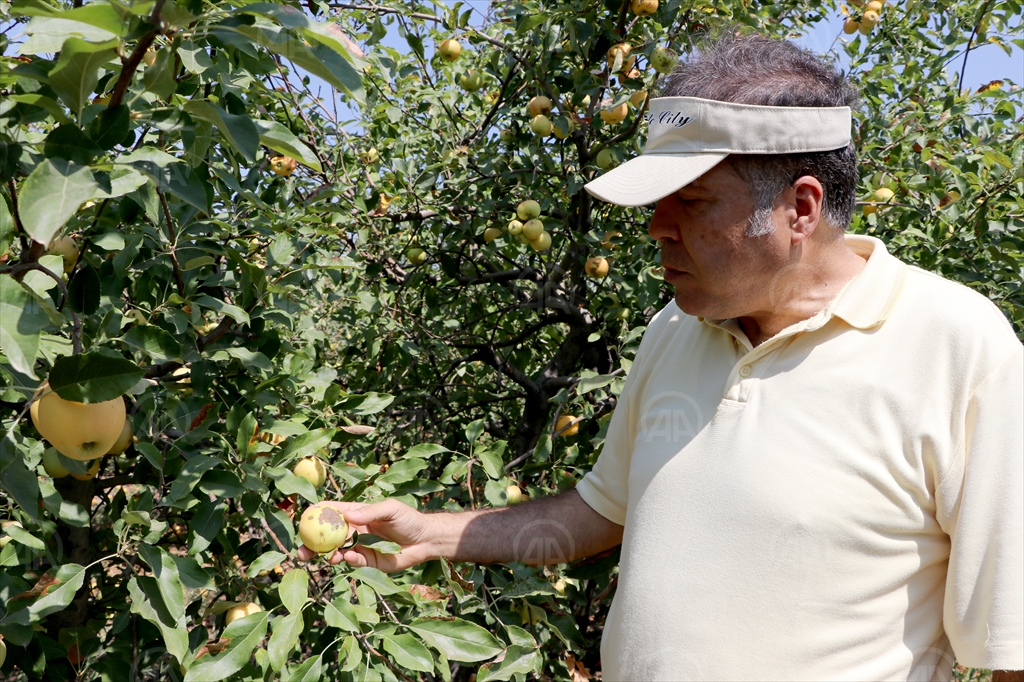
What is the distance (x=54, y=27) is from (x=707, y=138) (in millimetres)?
956

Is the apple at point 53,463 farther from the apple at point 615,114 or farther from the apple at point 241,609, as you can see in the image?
the apple at point 615,114

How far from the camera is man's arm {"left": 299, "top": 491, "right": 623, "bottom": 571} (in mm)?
1705

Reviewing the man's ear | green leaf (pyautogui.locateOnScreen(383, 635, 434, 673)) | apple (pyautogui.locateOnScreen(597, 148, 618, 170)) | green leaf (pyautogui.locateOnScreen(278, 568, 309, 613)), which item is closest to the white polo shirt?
the man's ear

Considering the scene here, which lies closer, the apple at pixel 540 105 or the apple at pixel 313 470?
the apple at pixel 313 470

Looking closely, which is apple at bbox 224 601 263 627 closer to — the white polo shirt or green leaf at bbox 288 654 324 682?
green leaf at bbox 288 654 324 682

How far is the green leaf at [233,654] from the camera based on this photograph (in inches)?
58.2

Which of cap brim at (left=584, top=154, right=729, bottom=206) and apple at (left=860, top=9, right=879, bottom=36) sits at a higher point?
apple at (left=860, top=9, right=879, bottom=36)

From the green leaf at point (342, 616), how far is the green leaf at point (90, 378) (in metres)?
0.52

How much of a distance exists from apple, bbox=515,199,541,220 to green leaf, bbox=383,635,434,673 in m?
1.65

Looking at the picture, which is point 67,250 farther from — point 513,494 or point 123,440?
point 513,494

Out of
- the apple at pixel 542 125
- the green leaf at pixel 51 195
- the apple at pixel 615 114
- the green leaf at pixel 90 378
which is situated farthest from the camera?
the apple at pixel 542 125

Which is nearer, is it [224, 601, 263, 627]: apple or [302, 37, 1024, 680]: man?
[302, 37, 1024, 680]: man

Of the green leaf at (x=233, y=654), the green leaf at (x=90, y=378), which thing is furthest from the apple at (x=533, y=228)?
the green leaf at (x=90, y=378)

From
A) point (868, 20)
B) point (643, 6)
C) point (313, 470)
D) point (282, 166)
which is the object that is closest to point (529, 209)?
point (643, 6)
